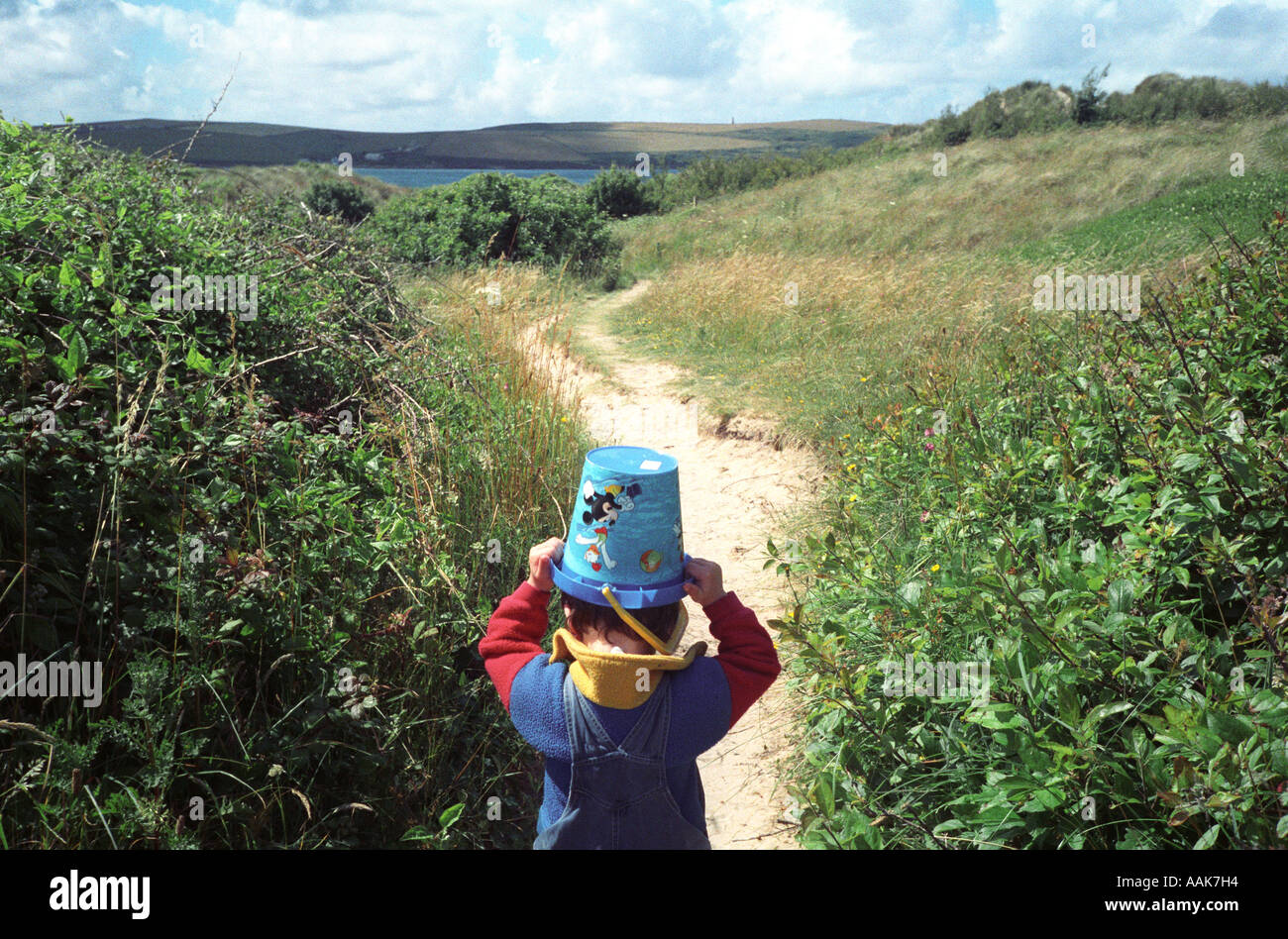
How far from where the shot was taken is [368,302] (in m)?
6.19

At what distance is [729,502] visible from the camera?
242 inches

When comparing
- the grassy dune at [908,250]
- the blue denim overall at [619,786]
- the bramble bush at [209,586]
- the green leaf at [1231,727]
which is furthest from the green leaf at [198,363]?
the grassy dune at [908,250]

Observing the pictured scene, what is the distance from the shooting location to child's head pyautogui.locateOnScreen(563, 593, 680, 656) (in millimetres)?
1913

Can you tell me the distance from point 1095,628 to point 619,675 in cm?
143

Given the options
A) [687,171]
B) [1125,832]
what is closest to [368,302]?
[1125,832]

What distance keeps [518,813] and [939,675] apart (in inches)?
63.1

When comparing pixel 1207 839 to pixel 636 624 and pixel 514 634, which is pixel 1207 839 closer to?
pixel 636 624

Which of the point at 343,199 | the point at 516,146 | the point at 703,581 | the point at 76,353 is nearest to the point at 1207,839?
the point at 703,581

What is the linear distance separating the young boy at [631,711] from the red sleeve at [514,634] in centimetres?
5

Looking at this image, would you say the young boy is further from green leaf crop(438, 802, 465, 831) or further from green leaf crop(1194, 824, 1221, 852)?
green leaf crop(1194, 824, 1221, 852)

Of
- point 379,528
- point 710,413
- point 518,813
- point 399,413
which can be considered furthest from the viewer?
point 710,413

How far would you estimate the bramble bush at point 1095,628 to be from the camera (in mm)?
2121

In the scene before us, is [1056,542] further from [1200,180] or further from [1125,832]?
[1200,180]

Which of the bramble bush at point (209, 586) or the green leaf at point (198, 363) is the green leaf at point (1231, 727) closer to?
the bramble bush at point (209, 586)
